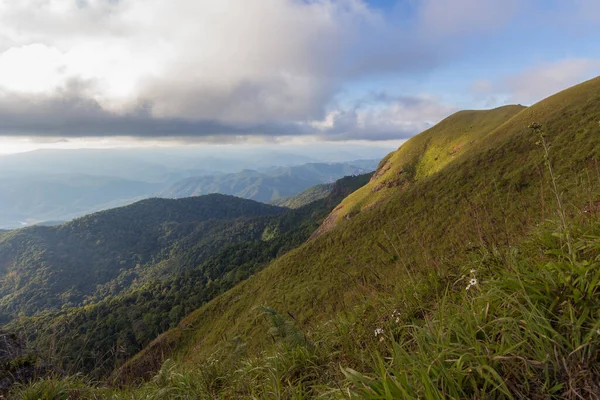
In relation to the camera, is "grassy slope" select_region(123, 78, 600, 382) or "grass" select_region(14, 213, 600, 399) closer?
"grass" select_region(14, 213, 600, 399)

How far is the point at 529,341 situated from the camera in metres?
2.38

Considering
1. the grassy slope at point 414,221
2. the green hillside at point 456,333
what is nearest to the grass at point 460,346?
Result: the green hillside at point 456,333

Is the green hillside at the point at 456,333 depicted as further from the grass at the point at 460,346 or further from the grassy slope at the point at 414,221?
the grassy slope at the point at 414,221

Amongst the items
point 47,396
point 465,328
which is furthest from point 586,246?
point 47,396

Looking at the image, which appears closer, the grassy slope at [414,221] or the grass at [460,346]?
the grass at [460,346]

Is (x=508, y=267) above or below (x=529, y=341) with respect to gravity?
above

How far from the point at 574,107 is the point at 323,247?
39.0 metres

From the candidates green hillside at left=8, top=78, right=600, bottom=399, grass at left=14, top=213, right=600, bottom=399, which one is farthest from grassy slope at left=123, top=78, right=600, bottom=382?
grass at left=14, top=213, right=600, bottom=399

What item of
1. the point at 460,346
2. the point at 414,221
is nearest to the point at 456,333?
the point at 460,346

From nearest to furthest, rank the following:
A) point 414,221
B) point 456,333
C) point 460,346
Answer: point 460,346 → point 456,333 → point 414,221

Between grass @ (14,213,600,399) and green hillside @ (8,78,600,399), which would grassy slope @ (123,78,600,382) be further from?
grass @ (14,213,600,399)

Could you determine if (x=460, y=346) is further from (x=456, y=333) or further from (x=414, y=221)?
(x=414, y=221)

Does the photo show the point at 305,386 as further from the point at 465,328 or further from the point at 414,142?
the point at 414,142

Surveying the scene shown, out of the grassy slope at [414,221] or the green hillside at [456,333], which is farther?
the grassy slope at [414,221]
